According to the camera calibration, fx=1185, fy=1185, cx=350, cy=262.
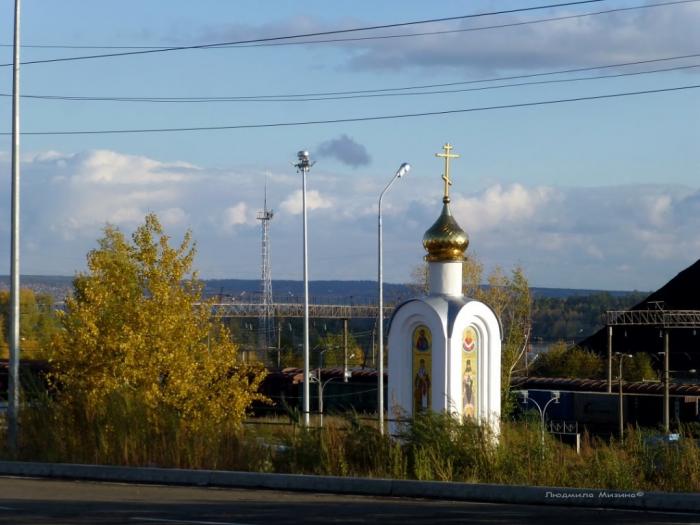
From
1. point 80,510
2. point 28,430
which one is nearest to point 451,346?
point 28,430

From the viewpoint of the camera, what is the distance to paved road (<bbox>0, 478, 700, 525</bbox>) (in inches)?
511

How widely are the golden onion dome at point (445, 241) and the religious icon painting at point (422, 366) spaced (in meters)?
1.75

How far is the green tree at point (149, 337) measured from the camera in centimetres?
2655

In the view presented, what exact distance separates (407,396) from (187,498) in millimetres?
10880

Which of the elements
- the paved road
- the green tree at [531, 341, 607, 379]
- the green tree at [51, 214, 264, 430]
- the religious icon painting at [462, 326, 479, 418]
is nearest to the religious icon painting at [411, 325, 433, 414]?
the religious icon painting at [462, 326, 479, 418]

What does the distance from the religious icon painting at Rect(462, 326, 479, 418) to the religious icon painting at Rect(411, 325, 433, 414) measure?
758mm

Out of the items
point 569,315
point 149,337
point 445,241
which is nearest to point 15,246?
point 149,337

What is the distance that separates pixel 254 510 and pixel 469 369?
482 inches

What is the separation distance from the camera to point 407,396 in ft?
83.4

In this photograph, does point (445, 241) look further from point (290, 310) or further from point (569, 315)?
point (569, 315)

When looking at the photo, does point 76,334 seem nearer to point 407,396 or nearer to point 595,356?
point 407,396

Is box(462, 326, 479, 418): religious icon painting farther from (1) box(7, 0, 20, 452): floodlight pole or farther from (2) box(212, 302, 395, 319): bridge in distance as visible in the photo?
(2) box(212, 302, 395, 319): bridge in distance

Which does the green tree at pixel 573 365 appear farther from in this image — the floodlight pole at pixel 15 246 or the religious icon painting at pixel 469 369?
the floodlight pole at pixel 15 246

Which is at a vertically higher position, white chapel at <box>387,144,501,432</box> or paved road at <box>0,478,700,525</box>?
white chapel at <box>387,144,501,432</box>
